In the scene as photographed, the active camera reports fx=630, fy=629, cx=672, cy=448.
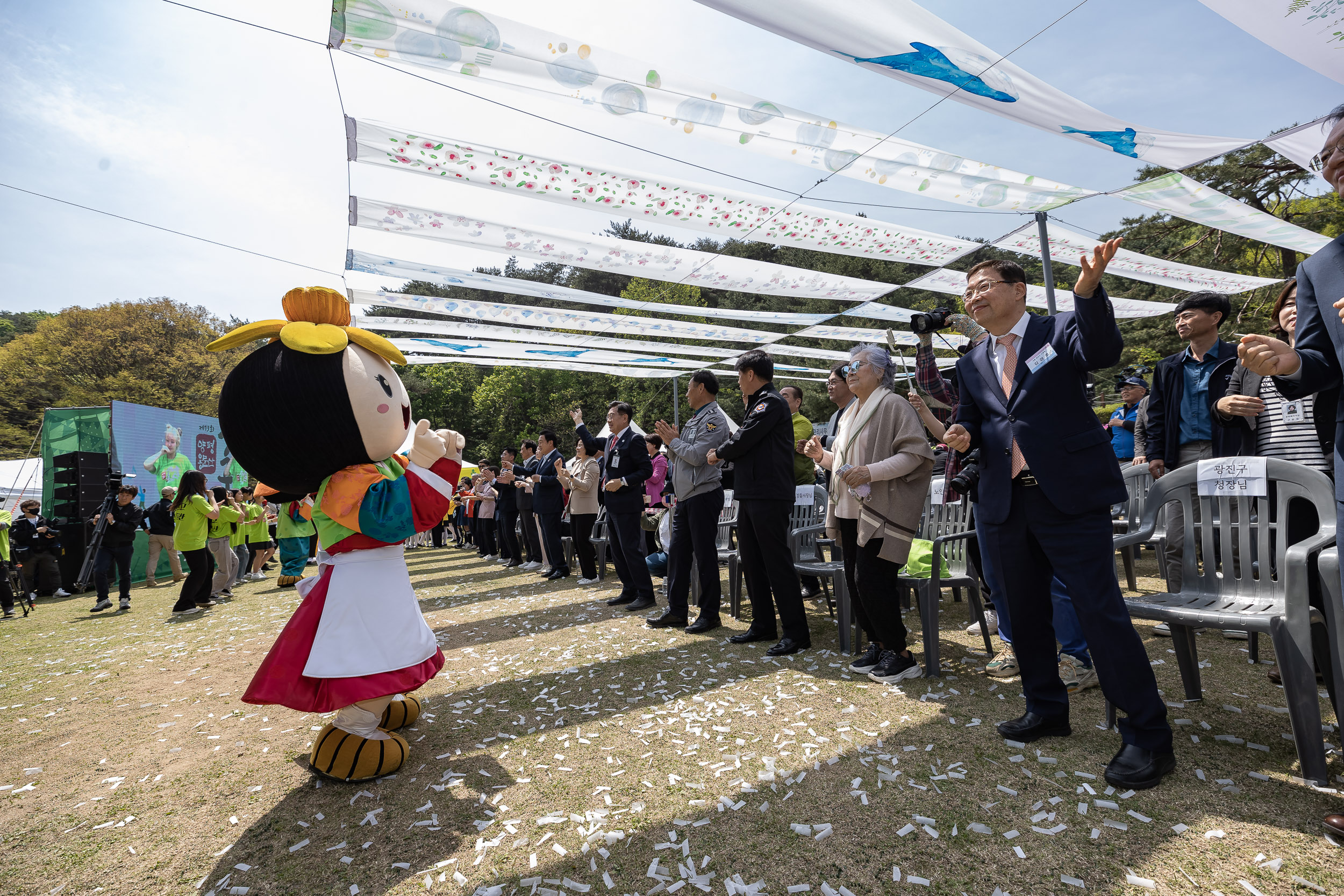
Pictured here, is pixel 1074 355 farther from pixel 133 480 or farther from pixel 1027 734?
pixel 133 480

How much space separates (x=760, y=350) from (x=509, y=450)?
7297 millimetres

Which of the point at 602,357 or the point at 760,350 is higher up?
the point at 602,357

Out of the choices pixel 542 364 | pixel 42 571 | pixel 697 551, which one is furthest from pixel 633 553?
pixel 42 571

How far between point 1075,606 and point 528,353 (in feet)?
34.1

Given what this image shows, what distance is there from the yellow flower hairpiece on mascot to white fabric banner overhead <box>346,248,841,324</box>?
17.0 ft

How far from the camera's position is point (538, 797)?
8.84ft

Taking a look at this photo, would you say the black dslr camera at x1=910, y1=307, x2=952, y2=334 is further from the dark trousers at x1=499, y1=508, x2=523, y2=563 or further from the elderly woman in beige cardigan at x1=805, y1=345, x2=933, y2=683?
the dark trousers at x1=499, y1=508, x2=523, y2=563

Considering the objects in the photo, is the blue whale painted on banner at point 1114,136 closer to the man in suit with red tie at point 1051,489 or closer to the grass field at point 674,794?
the man in suit with red tie at point 1051,489

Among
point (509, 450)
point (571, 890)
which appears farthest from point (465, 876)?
point (509, 450)

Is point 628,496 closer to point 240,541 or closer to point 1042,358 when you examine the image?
point 1042,358

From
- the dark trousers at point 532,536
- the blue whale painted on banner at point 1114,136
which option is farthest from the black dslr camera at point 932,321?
the dark trousers at point 532,536

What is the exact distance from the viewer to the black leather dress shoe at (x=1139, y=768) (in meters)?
2.35

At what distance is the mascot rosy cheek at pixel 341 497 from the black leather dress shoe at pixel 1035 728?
105 inches

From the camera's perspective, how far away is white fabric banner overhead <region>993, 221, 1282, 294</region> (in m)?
7.83
